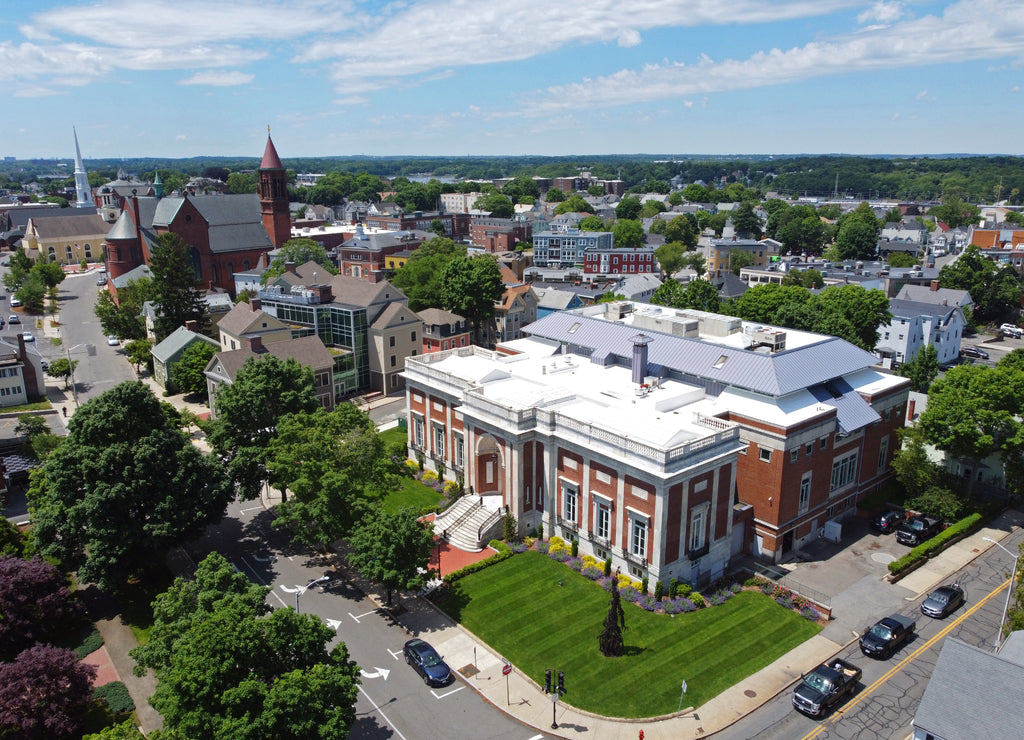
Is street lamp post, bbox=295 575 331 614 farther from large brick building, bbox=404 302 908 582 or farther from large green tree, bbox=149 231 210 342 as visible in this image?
large green tree, bbox=149 231 210 342

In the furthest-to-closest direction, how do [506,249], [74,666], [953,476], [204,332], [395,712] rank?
1. [506,249]
2. [204,332]
3. [953,476]
4. [395,712]
5. [74,666]

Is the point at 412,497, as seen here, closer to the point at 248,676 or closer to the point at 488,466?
the point at 488,466

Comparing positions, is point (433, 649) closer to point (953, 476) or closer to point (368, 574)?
point (368, 574)

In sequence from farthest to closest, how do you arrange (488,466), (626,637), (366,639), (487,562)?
(488,466) → (487,562) → (366,639) → (626,637)

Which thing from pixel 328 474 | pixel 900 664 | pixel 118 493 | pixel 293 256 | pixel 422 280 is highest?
pixel 293 256

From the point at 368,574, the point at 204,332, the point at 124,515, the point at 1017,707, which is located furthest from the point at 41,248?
the point at 1017,707

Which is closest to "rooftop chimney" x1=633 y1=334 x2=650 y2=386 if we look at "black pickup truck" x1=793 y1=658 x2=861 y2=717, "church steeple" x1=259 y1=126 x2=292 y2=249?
"black pickup truck" x1=793 y1=658 x2=861 y2=717

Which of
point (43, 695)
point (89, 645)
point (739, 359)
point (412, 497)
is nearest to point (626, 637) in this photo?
point (739, 359)

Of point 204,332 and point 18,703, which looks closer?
point 18,703
